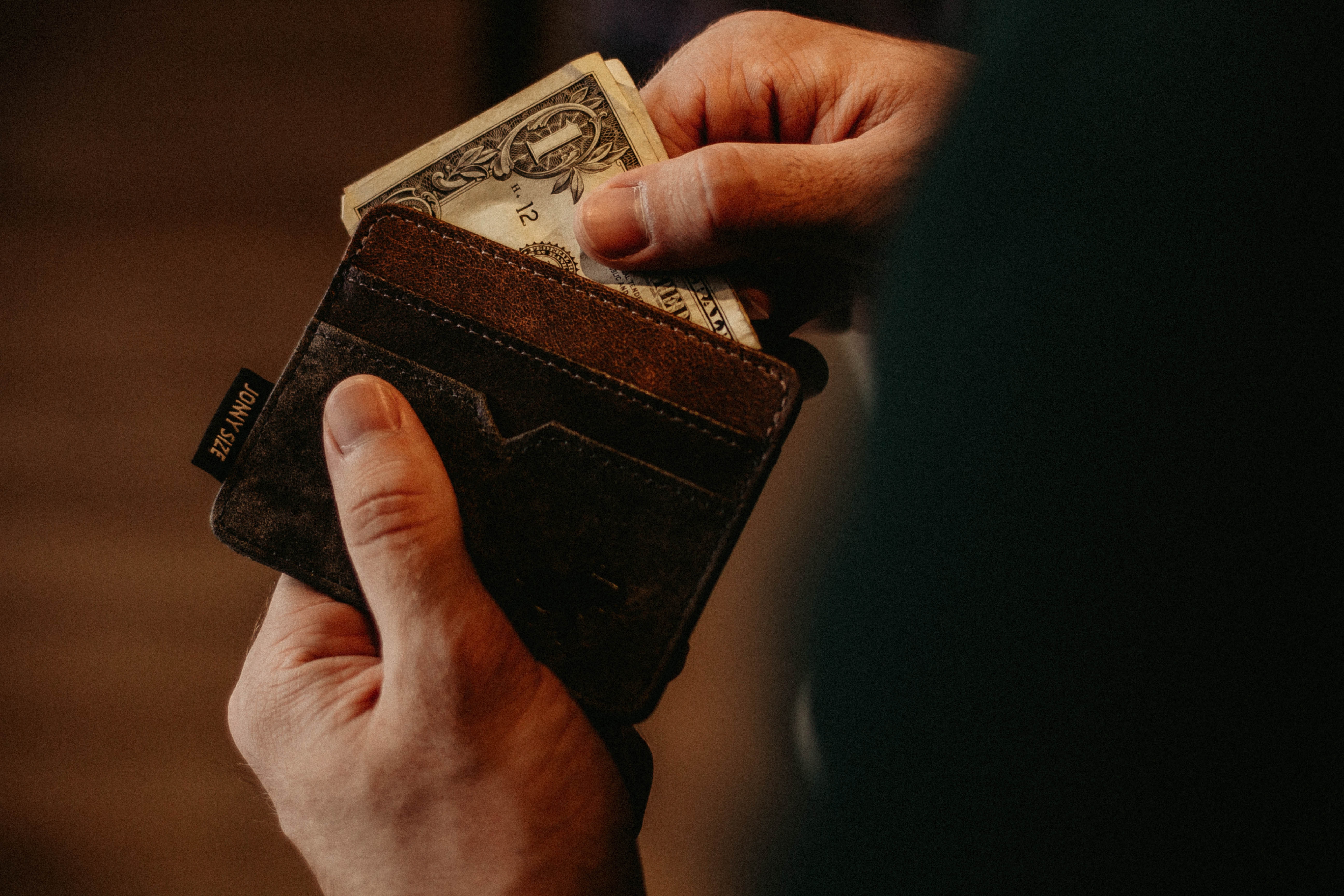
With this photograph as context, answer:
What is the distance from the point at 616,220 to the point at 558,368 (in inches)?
7.7

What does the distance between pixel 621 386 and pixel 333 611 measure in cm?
46

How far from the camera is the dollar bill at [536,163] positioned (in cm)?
86

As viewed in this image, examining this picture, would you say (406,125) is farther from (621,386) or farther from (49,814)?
(49,814)

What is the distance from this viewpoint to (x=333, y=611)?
0.83 m

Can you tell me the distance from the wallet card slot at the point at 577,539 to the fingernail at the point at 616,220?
0.23 meters

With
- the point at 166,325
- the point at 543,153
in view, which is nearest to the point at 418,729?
the point at 543,153

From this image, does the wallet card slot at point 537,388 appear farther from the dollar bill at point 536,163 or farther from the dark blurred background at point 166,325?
the dark blurred background at point 166,325

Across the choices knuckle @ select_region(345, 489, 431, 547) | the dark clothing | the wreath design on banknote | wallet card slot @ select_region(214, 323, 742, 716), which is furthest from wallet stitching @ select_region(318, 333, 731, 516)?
the dark clothing

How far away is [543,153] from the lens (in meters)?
0.88

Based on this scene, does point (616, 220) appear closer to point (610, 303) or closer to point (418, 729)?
point (610, 303)

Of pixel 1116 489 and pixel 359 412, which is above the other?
pixel 1116 489

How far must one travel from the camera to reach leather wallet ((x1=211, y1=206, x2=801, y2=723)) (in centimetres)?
72

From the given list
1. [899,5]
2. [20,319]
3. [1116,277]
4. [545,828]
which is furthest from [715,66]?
[20,319]

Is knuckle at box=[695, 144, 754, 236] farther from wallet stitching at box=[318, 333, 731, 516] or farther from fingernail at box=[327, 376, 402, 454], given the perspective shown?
fingernail at box=[327, 376, 402, 454]
